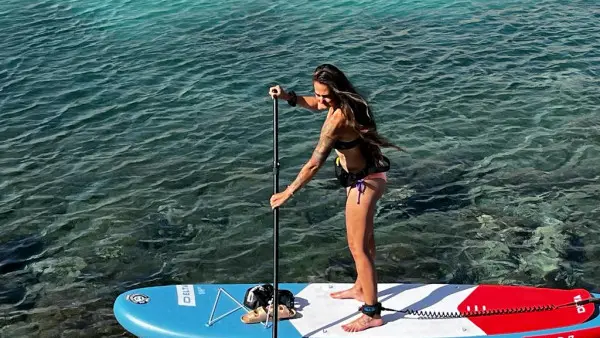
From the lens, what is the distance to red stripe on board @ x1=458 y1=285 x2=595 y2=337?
892cm

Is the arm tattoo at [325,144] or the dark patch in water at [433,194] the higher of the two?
the arm tattoo at [325,144]

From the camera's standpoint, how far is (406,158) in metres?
14.9

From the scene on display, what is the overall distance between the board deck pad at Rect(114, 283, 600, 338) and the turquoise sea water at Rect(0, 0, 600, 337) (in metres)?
1.36

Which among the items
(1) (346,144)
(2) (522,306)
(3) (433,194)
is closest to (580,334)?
(2) (522,306)

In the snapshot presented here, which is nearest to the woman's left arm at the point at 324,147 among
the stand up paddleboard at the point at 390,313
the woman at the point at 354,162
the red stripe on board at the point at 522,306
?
the woman at the point at 354,162

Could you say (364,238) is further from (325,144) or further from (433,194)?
(433,194)

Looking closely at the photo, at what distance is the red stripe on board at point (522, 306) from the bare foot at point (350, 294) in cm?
133

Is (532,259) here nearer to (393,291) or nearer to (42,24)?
(393,291)

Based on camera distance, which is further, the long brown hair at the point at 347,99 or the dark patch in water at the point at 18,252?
the dark patch in water at the point at 18,252

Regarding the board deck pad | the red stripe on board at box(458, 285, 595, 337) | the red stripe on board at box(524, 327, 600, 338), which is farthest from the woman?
the red stripe on board at box(524, 327, 600, 338)

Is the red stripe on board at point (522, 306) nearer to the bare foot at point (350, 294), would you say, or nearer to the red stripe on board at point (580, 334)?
the red stripe on board at point (580, 334)

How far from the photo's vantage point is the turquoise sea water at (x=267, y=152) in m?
11.7

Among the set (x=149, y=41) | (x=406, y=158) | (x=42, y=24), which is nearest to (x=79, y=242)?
(x=406, y=158)

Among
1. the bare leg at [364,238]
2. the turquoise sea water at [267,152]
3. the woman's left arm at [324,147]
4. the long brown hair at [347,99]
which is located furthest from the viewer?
the turquoise sea water at [267,152]
